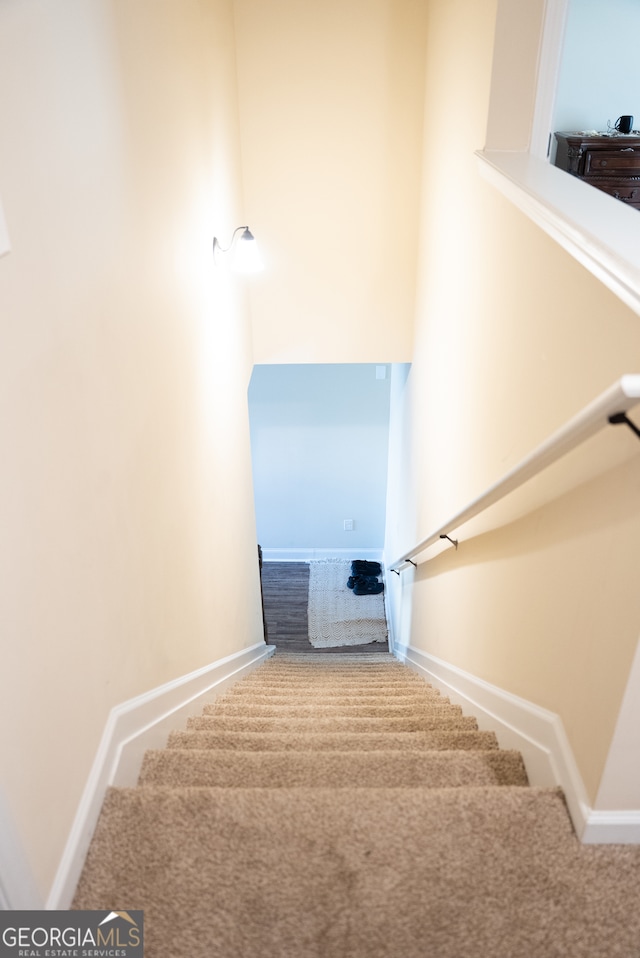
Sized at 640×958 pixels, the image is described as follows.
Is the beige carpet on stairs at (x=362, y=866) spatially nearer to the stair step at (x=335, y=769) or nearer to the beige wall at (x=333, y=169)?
the stair step at (x=335, y=769)

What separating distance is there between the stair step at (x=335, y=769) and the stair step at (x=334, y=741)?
0.56ft

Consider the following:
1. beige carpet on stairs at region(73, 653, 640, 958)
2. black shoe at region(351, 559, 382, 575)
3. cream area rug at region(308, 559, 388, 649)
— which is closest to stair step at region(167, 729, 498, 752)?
beige carpet on stairs at region(73, 653, 640, 958)

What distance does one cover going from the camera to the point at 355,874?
4.43 feet

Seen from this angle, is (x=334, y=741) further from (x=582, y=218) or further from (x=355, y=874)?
(x=582, y=218)

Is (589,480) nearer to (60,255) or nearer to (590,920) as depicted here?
(590,920)

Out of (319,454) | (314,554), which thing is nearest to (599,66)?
(319,454)

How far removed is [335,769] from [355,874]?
0.39 m

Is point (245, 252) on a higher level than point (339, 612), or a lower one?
higher

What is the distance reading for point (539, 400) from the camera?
1.77 m

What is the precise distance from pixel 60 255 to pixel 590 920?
1.73 m

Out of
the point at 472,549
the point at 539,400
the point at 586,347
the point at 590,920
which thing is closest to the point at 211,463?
the point at 472,549

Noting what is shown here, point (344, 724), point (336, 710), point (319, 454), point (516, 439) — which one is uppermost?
point (516, 439)

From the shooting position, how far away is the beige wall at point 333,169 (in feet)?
12.0

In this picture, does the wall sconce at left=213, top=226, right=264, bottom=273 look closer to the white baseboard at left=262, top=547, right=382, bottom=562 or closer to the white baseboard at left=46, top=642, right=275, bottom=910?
the white baseboard at left=46, top=642, right=275, bottom=910
